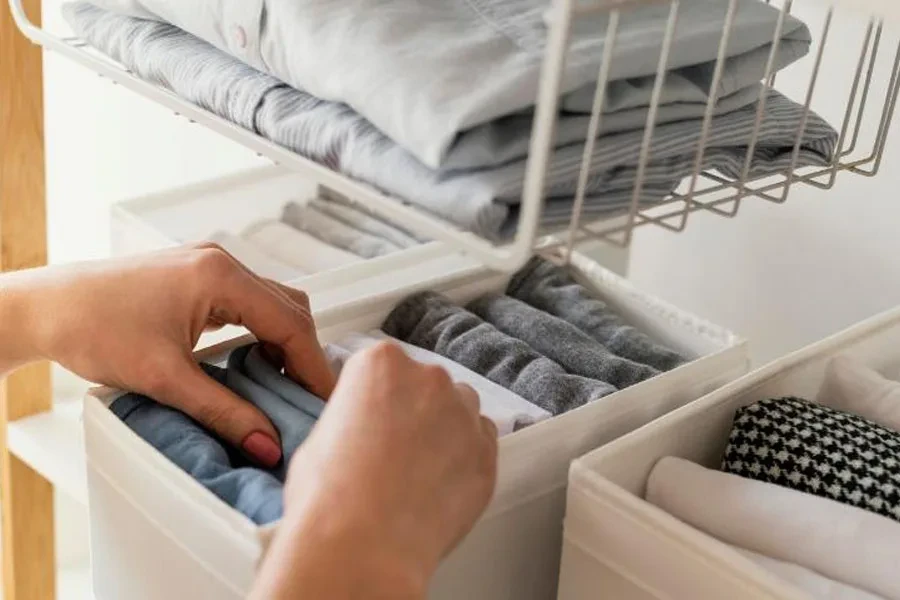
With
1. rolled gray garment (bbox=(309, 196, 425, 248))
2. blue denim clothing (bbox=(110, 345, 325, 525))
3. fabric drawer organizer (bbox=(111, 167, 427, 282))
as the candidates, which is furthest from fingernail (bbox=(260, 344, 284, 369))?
rolled gray garment (bbox=(309, 196, 425, 248))

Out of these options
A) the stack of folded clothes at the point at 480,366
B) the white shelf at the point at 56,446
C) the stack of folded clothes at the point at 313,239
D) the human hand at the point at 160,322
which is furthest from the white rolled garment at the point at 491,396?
the white shelf at the point at 56,446

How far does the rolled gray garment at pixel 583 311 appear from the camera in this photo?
1083 mm

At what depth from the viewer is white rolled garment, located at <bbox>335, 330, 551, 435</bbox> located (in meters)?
0.95

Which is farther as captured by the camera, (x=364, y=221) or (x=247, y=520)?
(x=364, y=221)

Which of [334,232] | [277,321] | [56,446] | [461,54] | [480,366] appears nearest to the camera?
[461,54]

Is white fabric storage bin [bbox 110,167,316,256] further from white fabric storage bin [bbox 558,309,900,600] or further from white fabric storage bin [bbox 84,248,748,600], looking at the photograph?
white fabric storage bin [bbox 558,309,900,600]

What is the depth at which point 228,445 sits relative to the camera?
Result: 2.94 ft

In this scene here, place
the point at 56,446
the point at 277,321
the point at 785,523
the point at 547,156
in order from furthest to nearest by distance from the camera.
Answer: the point at 56,446, the point at 277,321, the point at 785,523, the point at 547,156

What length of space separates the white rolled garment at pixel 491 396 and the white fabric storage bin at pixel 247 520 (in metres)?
0.05

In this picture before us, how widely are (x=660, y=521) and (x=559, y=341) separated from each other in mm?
301

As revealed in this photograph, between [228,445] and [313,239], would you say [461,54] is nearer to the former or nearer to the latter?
[228,445]

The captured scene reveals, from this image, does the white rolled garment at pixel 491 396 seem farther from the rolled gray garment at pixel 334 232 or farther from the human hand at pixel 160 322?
the rolled gray garment at pixel 334 232

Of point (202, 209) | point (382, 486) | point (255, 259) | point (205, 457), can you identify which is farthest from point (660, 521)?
point (202, 209)

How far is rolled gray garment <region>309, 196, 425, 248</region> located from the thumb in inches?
18.2
